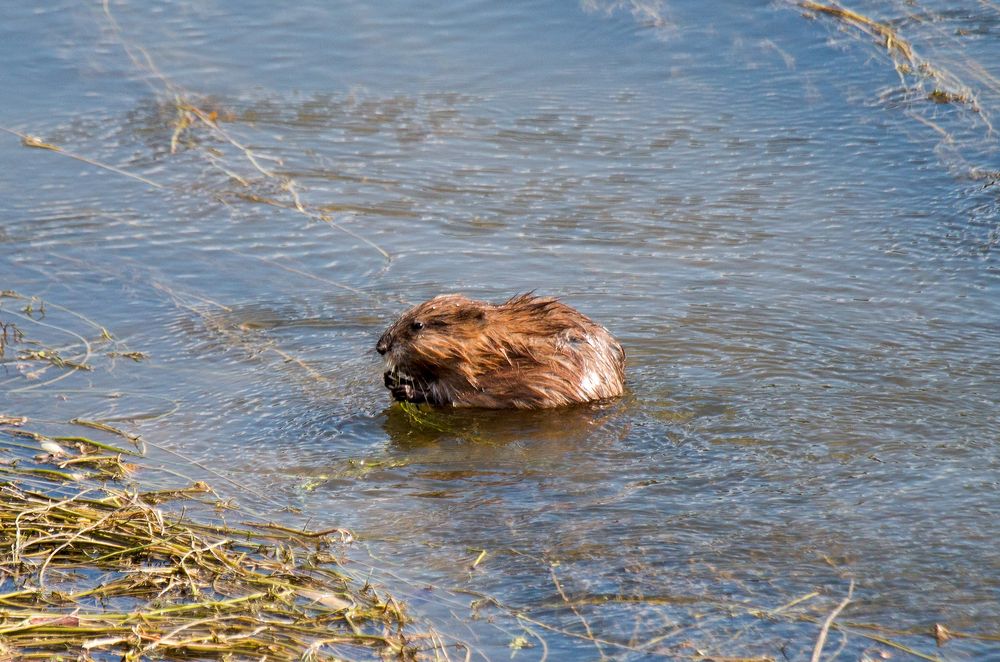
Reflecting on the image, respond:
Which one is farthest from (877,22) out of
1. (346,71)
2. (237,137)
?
(237,137)

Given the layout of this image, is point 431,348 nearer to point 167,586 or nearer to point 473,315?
point 473,315

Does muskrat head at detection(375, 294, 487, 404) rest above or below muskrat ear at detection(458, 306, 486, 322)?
below

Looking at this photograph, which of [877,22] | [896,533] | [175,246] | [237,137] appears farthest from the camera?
[877,22]

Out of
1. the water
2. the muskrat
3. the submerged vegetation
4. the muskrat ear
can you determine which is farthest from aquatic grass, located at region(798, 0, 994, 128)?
the submerged vegetation

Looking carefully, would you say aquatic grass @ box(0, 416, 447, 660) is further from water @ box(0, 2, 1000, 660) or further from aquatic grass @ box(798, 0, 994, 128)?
aquatic grass @ box(798, 0, 994, 128)

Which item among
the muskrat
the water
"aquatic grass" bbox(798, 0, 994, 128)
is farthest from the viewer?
"aquatic grass" bbox(798, 0, 994, 128)

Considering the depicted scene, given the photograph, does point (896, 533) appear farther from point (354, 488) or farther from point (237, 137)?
point (237, 137)

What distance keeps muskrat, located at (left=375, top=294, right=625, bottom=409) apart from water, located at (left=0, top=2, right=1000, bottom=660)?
0.43ft

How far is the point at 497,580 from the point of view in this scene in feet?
13.8

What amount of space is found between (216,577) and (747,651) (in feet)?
5.53

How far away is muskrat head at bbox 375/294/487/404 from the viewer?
230 inches

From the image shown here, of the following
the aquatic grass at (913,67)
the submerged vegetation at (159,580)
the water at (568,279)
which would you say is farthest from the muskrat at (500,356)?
the aquatic grass at (913,67)

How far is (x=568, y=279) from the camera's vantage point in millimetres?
6965

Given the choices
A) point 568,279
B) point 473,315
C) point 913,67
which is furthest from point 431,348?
point 913,67
